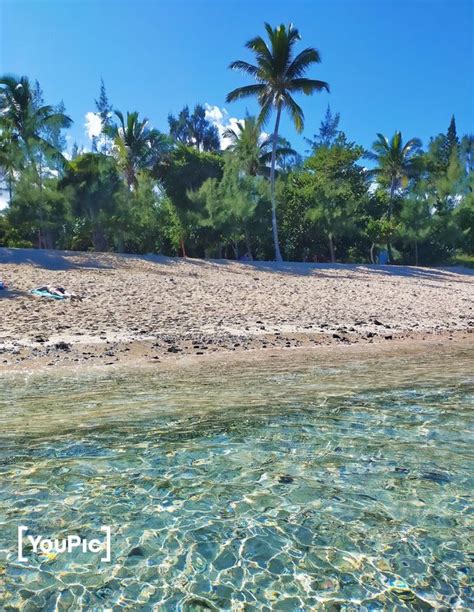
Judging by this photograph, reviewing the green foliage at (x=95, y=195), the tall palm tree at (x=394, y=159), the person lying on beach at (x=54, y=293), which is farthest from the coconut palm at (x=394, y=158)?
the person lying on beach at (x=54, y=293)

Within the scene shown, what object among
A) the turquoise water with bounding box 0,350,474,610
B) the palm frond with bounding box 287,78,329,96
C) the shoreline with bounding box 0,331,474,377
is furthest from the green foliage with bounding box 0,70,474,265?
the turquoise water with bounding box 0,350,474,610

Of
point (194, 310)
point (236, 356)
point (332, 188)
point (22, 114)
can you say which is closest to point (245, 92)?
point (332, 188)

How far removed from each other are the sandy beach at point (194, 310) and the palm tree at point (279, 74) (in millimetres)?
8985

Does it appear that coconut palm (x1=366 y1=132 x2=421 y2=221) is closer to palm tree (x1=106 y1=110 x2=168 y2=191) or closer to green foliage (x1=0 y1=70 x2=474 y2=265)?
green foliage (x1=0 y1=70 x2=474 y2=265)

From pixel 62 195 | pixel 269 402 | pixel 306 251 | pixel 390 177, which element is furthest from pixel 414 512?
pixel 390 177

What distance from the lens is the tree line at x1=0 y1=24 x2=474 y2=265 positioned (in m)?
26.0

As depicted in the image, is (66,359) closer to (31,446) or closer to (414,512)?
(31,446)

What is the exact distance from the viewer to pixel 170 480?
4.14m

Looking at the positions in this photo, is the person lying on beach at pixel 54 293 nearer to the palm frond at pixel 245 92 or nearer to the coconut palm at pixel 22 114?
the coconut palm at pixel 22 114

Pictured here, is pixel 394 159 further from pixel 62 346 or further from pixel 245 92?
pixel 62 346

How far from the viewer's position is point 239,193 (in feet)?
90.8

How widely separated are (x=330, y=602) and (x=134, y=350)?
25.9 ft

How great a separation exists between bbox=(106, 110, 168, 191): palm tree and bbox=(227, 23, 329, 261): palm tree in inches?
336

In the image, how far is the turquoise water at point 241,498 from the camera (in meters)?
2.81
